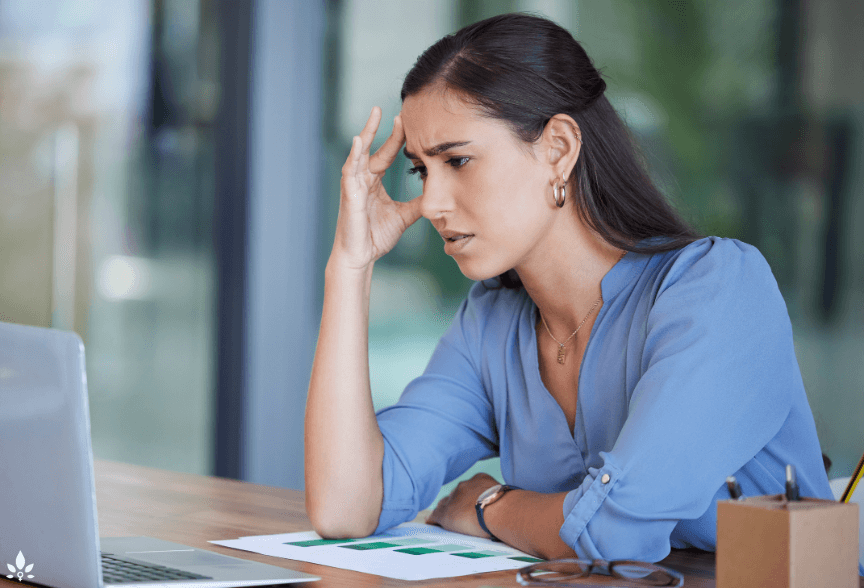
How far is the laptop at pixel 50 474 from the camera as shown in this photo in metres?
0.79

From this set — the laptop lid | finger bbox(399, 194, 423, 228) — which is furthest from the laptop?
finger bbox(399, 194, 423, 228)

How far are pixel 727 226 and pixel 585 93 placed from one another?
4.11ft

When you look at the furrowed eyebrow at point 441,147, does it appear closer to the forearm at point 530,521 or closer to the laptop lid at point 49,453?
the forearm at point 530,521

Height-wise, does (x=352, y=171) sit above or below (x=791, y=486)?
above

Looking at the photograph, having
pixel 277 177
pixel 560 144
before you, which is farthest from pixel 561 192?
pixel 277 177

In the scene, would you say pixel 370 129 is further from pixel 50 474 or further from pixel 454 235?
pixel 50 474

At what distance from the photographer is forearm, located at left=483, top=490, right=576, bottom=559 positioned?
114cm

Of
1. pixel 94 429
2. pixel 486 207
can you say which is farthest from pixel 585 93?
pixel 94 429

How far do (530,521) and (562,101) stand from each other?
2.06 ft

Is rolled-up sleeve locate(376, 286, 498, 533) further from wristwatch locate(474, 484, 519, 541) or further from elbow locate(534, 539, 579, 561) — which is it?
elbow locate(534, 539, 579, 561)

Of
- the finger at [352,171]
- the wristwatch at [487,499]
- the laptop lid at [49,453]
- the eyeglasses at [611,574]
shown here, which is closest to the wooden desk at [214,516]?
the eyeglasses at [611,574]

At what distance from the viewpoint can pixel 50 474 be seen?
82 centimetres

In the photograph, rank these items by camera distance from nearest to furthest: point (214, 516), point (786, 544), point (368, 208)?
point (786, 544), point (214, 516), point (368, 208)

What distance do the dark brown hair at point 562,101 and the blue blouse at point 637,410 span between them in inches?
2.5
